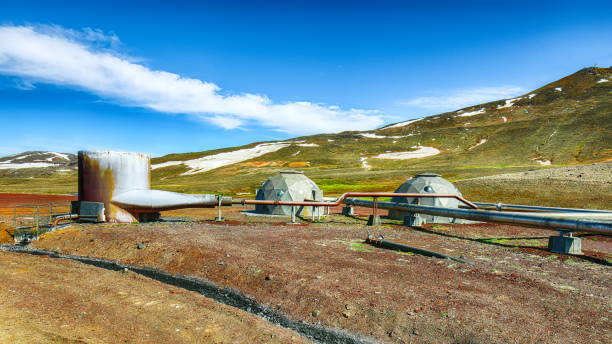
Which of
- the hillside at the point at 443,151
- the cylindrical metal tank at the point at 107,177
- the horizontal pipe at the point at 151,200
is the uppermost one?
the hillside at the point at 443,151

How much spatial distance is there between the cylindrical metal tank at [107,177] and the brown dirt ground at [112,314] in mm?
9439

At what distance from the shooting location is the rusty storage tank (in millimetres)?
21109

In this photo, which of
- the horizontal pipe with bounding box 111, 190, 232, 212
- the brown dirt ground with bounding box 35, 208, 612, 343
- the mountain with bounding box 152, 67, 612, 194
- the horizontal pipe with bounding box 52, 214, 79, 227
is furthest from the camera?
the mountain with bounding box 152, 67, 612, 194

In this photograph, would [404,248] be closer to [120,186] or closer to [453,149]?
[120,186]

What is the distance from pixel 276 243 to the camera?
17.4m

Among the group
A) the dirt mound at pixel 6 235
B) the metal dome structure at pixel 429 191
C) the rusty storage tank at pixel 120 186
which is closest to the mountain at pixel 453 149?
the metal dome structure at pixel 429 191

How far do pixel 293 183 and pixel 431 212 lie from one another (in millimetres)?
13348

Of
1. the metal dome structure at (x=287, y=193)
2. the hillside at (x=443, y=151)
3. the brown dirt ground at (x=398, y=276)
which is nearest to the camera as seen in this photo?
the brown dirt ground at (x=398, y=276)

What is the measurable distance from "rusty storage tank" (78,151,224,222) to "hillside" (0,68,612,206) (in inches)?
2006

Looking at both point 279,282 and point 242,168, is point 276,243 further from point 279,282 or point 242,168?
point 242,168

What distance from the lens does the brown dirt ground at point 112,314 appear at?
7.75m

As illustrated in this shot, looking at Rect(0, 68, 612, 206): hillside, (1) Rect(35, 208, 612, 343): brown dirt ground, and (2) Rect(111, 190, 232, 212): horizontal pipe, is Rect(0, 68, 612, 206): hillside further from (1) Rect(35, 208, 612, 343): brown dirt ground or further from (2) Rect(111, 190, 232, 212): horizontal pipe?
(1) Rect(35, 208, 612, 343): brown dirt ground

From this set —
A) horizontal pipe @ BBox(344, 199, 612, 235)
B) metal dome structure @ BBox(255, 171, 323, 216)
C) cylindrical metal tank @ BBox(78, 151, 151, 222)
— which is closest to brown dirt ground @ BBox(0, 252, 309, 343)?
cylindrical metal tank @ BBox(78, 151, 151, 222)

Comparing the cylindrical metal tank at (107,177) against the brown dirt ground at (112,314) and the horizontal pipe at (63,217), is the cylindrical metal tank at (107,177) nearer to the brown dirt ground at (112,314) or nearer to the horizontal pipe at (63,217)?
the horizontal pipe at (63,217)
